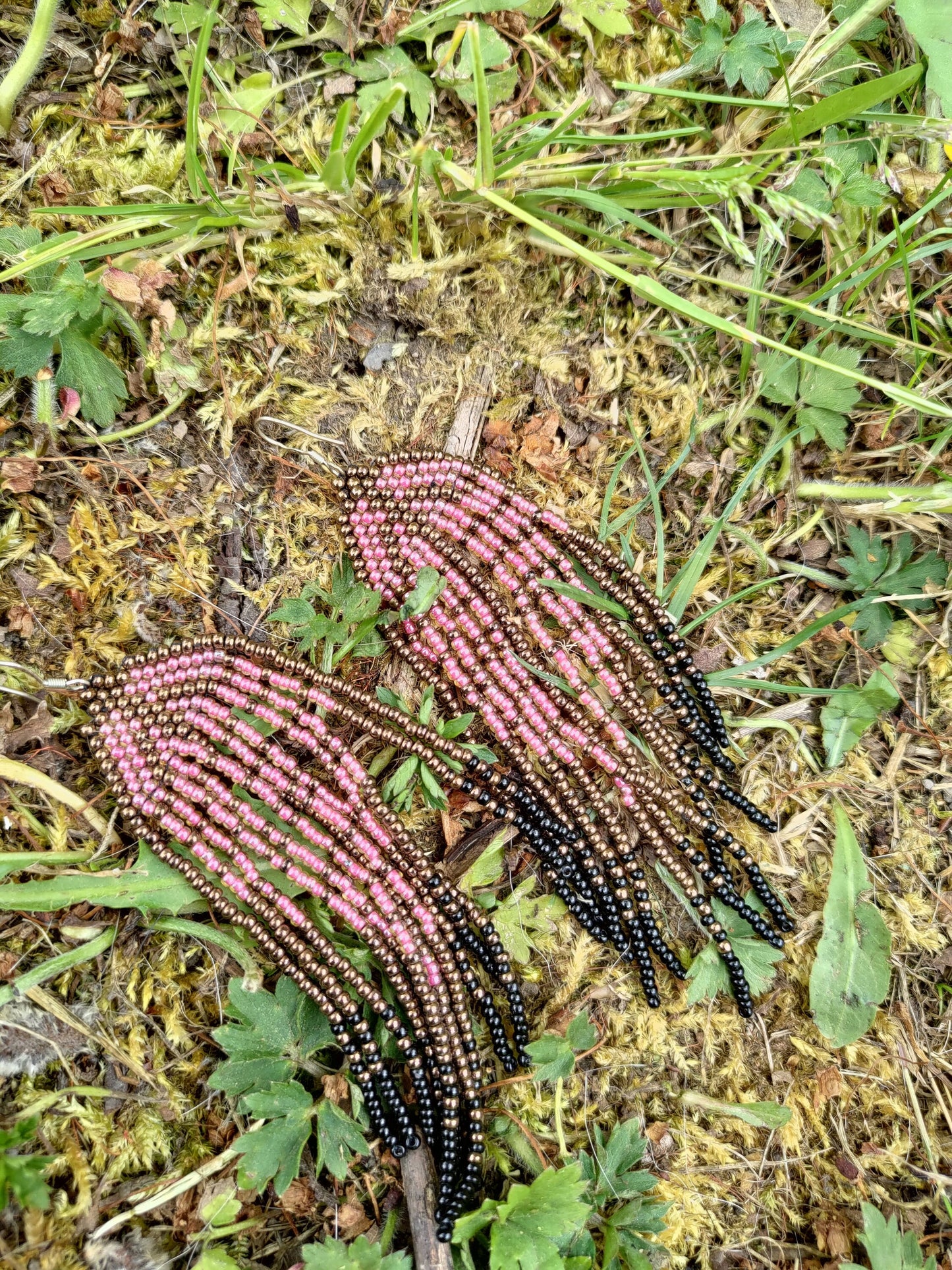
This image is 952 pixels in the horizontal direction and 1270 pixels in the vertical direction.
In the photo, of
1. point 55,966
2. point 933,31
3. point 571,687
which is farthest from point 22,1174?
point 933,31

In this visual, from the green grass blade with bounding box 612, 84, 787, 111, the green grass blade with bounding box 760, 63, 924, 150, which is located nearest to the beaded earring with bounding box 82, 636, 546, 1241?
the green grass blade with bounding box 612, 84, 787, 111

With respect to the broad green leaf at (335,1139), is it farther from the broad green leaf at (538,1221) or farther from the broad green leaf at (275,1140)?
the broad green leaf at (538,1221)

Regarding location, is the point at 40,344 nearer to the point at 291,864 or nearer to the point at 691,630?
the point at 291,864

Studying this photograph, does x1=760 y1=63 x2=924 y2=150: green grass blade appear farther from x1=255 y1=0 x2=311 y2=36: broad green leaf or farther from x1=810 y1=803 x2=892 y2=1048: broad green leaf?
x1=810 y1=803 x2=892 y2=1048: broad green leaf

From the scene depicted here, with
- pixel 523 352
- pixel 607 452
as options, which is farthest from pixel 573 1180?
pixel 523 352

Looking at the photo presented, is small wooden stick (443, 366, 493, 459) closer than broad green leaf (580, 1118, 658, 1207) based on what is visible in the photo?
No

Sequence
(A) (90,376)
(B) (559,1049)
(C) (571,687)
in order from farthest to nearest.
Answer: (C) (571,687), (A) (90,376), (B) (559,1049)

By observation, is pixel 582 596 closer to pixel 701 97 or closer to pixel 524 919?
pixel 524 919
